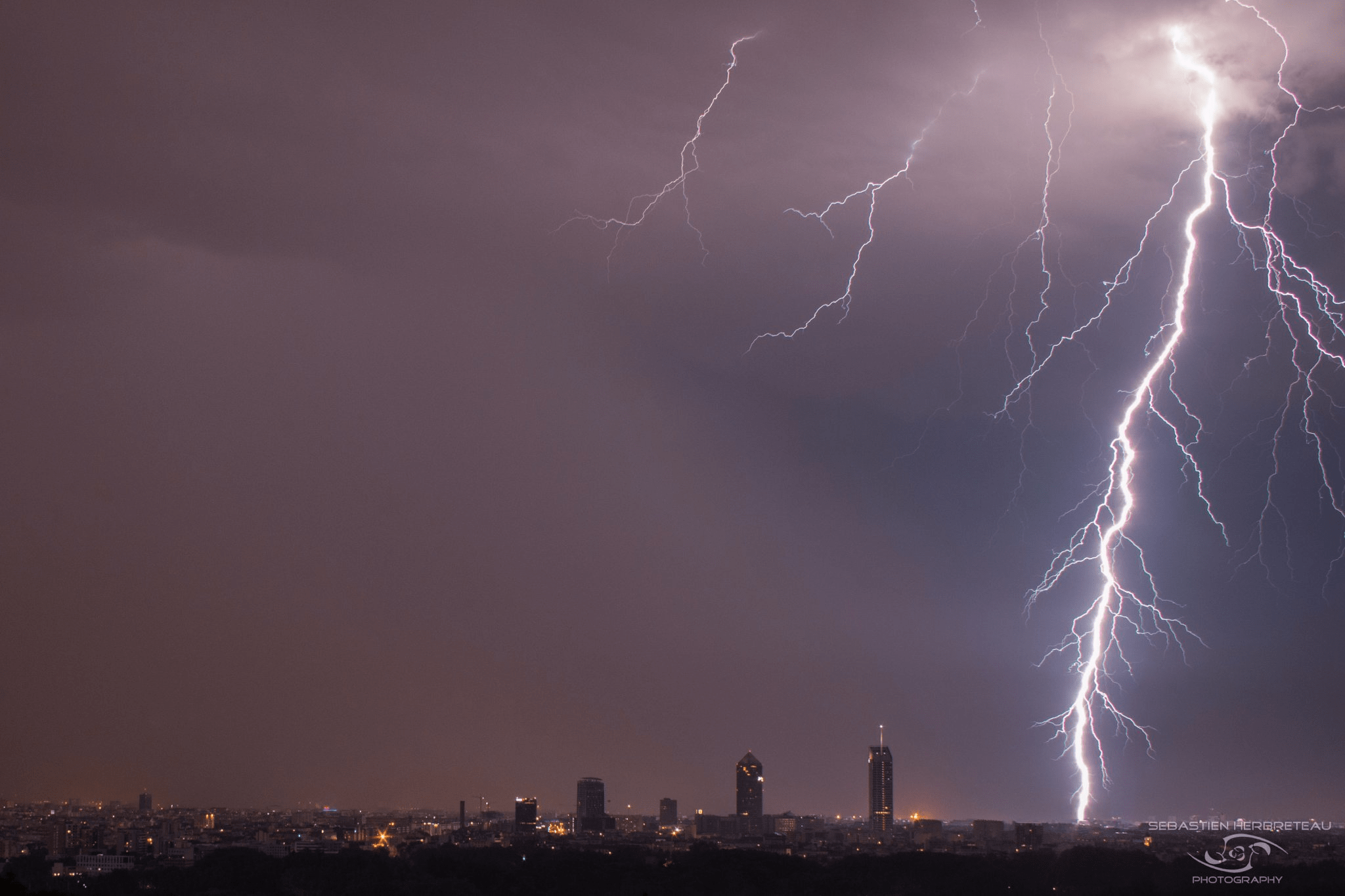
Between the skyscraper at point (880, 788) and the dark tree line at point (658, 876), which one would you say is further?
the skyscraper at point (880, 788)

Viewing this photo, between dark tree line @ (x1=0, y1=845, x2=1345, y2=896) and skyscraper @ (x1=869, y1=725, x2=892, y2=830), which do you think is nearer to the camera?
dark tree line @ (x1=0, y1=845, x2=1345, y2=896)

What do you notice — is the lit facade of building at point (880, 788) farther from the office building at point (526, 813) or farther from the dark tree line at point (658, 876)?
the dark tree line at point (658, 876)

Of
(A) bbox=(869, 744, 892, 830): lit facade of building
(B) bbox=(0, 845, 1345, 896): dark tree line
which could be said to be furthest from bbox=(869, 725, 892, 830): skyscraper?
(B) bbox=(0, 845, 1345, 896): dark tree line

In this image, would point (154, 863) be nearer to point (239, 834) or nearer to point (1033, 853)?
point (239, 834)

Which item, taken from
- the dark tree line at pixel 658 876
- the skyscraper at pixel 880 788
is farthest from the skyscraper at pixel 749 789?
the dark tree line at pixel 658 876

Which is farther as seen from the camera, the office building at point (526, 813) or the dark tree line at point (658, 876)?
the office building at point (526, 813)

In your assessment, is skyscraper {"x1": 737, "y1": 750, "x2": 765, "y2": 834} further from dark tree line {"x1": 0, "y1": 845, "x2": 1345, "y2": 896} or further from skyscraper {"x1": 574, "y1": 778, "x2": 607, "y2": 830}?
dark tree line {"x1": 0, "y1": 845, "x2": 1345, "y2": 896}

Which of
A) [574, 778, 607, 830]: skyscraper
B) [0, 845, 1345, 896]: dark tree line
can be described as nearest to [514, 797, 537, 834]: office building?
[574, 778, 607, 830]: skyscraper

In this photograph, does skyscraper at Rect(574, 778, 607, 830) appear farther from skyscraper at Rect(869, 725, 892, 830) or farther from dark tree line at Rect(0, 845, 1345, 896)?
dark tree line at Rect(0, 845, 1345, 896)
